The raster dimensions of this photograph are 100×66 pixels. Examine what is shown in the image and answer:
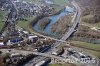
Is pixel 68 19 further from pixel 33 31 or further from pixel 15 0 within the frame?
pixel 15 0

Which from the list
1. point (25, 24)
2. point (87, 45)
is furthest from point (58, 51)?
point (25, 24)

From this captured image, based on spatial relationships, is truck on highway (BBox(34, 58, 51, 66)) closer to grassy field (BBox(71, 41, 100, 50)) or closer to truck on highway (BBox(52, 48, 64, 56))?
truck on highway (BBox(52, 48, 64, 56))

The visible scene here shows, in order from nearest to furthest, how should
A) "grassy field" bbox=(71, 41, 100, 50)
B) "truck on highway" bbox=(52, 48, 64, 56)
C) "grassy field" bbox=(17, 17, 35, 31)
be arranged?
"truck on highway" bbox=(52, 48, 64, 56), "grassy field" bbox=(71, 41, 100, 50), "grassy field" bbox=(17, 17, 35, 31)

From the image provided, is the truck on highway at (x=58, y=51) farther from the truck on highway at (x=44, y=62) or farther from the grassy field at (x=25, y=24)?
the grassy field at (x=25, y=24)

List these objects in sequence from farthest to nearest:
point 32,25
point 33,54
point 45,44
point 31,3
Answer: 1. point 31,3
2. point 32,25
3. point 45,44
4. point 33,54

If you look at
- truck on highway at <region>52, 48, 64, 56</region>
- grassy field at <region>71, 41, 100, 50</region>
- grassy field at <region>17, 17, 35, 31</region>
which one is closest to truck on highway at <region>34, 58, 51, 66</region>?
truck on highway at <region>52, 48, 64, 56</region>

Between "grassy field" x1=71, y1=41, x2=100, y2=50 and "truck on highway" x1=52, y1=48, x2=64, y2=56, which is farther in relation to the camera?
"grassy field" x1=71, y1=41, x2=100, y2=50

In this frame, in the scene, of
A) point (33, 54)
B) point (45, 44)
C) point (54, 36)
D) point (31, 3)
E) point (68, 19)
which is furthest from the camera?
point (31, 3)

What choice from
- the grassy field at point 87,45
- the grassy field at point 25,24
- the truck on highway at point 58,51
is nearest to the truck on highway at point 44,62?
the truck on highway at point 58,51

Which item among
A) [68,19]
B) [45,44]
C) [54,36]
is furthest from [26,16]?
[45,44]

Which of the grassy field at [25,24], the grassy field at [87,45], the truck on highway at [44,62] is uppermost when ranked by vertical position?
the grassy field at [25,24]

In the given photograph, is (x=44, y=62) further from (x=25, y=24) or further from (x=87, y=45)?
(x=25, y=24)
